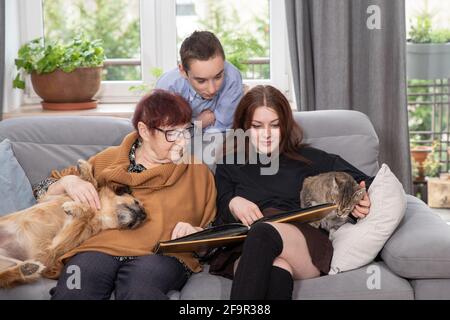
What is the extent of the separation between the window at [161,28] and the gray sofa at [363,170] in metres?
1.14

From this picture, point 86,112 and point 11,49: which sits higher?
point 11,49

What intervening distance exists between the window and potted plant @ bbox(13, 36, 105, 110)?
8.8 inches

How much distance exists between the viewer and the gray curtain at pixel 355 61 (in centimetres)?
366

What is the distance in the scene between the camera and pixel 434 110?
4164 mm

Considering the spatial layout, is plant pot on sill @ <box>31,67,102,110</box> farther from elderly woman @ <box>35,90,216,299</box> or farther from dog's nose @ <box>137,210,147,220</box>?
dog's nose @ <box>137,210,147,220</box>

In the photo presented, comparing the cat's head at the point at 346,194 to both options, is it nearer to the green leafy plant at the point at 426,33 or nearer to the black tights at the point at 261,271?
the black tights at the point at 261,271

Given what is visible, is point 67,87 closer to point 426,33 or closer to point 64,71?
point 64,71

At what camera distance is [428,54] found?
389 centimetres

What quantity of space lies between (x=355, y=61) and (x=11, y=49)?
1.82 meters

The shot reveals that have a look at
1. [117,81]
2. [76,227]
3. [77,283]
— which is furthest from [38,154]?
[117,81]

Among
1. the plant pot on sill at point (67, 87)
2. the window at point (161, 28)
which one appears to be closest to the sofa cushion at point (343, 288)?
the plant pot on sill at point (67, 87)

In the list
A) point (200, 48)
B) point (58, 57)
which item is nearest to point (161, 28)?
point (58, 57)

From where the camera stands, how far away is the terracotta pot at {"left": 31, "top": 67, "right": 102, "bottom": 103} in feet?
12.4
